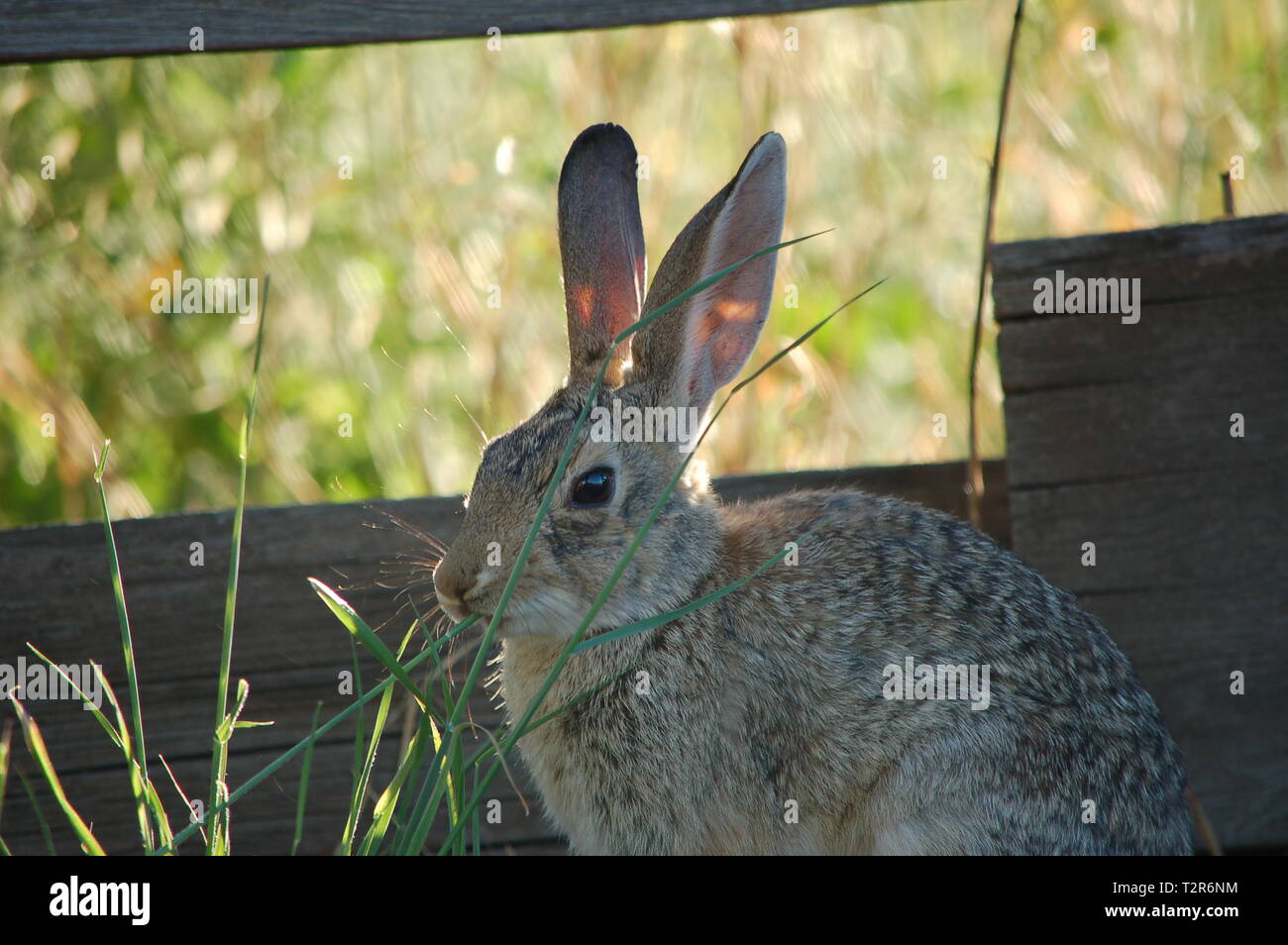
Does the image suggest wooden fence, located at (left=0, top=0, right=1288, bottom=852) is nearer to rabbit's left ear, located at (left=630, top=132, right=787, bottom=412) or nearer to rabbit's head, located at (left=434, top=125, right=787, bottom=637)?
rabbit's head, located at (left=434, top=125, right=787, bottom=637)

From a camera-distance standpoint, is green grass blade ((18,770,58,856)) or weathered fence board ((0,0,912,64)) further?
weathered fence board ((0,0,912,64))

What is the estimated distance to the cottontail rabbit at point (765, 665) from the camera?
326cm

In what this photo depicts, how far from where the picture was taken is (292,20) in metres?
3.49

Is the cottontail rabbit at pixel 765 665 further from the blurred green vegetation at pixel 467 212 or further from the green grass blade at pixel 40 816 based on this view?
the blurred green vegetation at pixel 467 212

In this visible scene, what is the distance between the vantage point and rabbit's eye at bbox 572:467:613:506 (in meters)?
3.40

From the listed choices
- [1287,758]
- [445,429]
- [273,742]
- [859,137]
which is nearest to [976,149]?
[859,137]

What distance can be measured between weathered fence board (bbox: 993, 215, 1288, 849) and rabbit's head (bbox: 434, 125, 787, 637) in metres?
0.86

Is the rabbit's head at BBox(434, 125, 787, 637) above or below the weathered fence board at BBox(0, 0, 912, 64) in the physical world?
below

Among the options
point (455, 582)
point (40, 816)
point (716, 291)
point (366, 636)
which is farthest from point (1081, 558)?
point (40, 816)

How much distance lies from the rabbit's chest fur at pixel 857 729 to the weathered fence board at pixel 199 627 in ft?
1.94

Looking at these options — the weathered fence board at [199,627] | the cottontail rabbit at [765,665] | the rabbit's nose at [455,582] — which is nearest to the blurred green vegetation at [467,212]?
the weathered fence board at [199,627]

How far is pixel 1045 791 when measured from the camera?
3.26m

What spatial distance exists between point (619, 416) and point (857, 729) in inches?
38.1

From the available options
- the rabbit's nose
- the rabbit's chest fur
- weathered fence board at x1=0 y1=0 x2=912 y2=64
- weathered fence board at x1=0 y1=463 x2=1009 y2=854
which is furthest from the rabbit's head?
weathered fence board at x1=0 y1=463 x2=1009 y2=854
